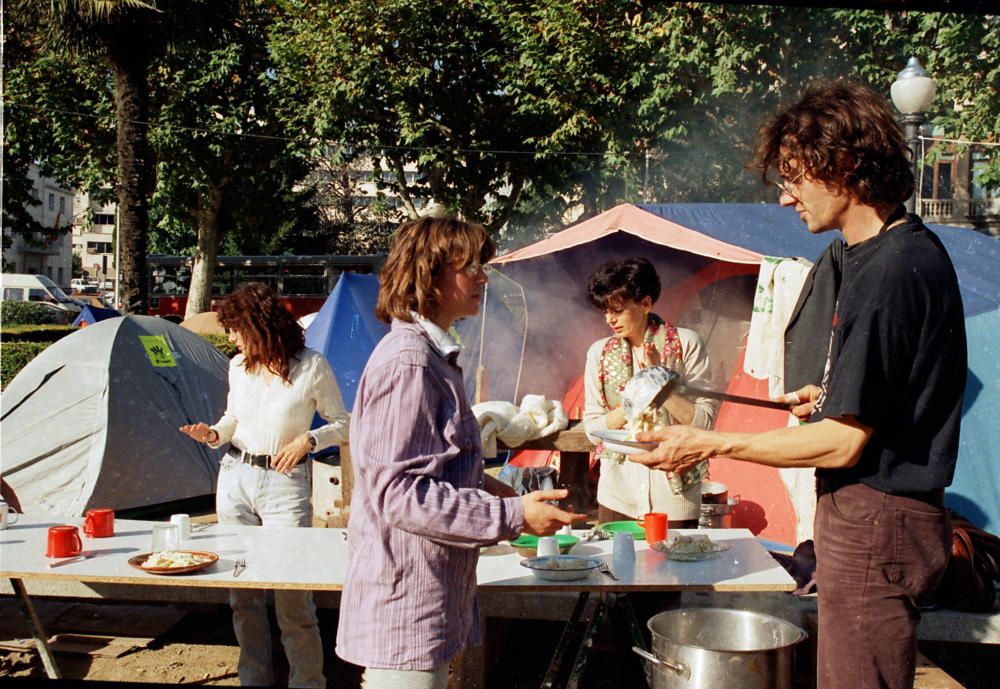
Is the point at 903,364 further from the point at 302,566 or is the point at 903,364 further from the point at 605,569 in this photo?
the point at 302,566

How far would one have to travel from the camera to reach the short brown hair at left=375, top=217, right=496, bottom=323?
203 cm

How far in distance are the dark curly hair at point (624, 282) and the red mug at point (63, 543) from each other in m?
2.22

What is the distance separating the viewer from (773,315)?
5.57 metres

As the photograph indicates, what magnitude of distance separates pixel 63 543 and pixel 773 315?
4115 mm

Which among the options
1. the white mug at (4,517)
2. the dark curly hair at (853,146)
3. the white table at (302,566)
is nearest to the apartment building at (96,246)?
the white mug at (4,517)

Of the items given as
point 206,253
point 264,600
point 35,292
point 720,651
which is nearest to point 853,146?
point 720,651

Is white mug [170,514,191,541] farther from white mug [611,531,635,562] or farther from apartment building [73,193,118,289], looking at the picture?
apartment building [73,193,118,289]

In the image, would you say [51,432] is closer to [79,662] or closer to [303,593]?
[79,662]

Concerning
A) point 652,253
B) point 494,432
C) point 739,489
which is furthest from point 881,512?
point 652,253

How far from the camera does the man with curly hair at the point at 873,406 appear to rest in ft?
5.76

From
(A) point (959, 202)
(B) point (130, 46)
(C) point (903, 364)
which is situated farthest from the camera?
(A) point (959, 202)

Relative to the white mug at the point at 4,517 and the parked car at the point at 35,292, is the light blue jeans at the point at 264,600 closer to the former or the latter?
the white mug at the point at 4,517

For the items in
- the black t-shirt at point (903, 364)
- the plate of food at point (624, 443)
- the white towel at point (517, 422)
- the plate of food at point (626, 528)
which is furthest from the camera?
the white towel at point (517, 422)

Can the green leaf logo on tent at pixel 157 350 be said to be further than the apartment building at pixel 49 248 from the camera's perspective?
No
